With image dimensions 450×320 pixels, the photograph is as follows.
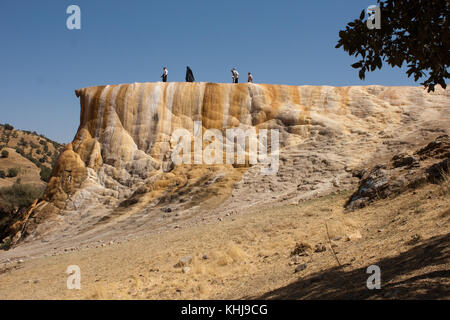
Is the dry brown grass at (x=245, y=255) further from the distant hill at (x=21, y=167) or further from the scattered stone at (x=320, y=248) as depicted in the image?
the distant hill at (x=21, y=167)

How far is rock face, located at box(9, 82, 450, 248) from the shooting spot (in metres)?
15.5

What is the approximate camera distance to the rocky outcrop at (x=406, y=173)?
961 cm

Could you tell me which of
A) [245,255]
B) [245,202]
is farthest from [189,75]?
[245,255]

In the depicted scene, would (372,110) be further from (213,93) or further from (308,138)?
(213,93)

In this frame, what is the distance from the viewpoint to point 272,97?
20.4 m

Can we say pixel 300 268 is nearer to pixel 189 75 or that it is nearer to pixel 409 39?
pixel 409 39

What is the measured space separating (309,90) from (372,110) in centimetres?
352

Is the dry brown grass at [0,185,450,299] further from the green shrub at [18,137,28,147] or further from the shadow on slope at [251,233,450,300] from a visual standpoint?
the green shrub at [18,137,28,147]

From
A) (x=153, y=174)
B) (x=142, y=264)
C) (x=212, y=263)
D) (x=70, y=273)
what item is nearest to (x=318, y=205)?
(x=212, y=263)

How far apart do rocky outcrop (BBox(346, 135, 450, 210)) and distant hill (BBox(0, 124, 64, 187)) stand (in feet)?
115

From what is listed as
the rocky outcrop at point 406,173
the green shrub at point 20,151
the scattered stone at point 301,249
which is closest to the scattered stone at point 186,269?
the scattered stone at point 301,249

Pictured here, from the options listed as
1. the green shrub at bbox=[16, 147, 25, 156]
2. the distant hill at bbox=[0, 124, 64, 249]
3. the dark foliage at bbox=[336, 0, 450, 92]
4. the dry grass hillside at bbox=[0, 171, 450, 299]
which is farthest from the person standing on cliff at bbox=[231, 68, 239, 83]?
the green shrub at bbox=[16, 147, 25, 156]

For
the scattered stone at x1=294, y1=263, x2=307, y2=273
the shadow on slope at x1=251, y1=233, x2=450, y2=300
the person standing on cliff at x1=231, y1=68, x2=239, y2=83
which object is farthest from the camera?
the person standing on cliff at x1=231, y1=68, x2=239, y2=83

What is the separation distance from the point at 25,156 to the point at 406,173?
49.9 metres
